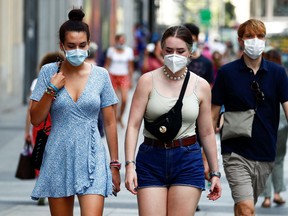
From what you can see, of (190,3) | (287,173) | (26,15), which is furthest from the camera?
(190,3)

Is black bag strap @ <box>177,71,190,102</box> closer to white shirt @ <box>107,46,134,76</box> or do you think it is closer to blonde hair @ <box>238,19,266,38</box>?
blonde hair @ <box>238,19,266,38</box>

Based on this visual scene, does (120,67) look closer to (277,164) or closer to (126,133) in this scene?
(277,164)

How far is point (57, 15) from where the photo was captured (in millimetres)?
30812

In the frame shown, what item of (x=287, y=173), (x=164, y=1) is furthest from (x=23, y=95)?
(x=164, y=1)

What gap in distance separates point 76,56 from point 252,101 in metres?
A: 1.64

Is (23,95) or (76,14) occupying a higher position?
(76,14)

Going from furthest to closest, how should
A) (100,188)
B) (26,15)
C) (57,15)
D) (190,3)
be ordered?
(190,3), (57,15), (26,15), (100,188)

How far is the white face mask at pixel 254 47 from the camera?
7.48 meters

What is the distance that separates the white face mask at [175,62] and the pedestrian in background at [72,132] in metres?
0.46

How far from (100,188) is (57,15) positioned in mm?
24639

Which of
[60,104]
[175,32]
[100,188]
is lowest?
[100,188]

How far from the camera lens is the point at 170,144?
657 cm

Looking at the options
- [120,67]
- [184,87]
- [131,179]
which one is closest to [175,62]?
[184,87]

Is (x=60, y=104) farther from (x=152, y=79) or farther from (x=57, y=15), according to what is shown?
(x=57, y=15)
